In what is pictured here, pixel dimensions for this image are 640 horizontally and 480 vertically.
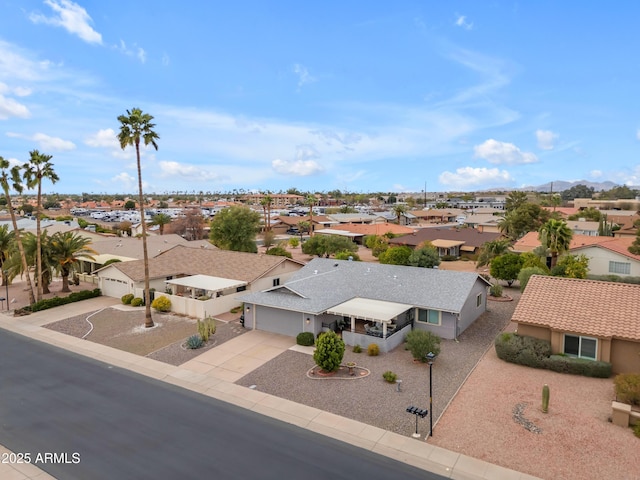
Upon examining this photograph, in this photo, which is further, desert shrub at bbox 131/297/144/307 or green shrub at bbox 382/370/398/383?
desert shrub at bbox 131/297/144/307

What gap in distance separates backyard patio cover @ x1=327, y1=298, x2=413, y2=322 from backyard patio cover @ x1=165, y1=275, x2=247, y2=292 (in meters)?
10.8

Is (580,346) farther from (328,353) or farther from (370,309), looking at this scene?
(328,353)

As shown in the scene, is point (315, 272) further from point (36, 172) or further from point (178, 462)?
point (36, 172)

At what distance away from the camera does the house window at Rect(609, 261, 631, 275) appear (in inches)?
1664

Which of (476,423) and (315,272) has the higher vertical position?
(315,272)

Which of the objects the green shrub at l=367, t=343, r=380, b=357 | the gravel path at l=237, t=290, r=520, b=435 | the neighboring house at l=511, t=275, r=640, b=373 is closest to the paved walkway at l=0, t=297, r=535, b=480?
the gravel path at l=237, t=290, r=520, b=435

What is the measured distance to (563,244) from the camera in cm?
4084

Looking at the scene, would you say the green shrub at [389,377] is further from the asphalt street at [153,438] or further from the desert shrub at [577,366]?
the desert shrub at [577,366]

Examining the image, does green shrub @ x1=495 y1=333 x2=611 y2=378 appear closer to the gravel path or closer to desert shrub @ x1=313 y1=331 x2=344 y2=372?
the gravel path

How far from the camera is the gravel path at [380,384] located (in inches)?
681

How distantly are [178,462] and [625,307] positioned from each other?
23.1m

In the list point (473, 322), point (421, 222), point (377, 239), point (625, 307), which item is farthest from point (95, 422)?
point (421, 222)

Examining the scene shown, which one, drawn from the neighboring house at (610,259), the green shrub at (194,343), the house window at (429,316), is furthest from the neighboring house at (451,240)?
the green shrub at (194,343)

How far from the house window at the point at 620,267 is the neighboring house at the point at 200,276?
32766 millimetres
